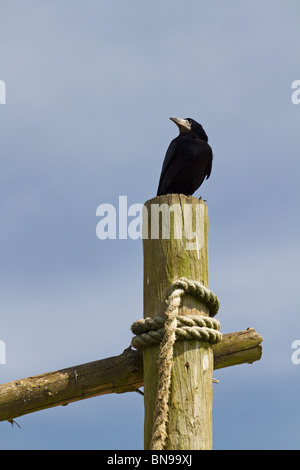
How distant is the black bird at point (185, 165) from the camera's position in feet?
24.3

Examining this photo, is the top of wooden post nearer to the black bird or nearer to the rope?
the rope

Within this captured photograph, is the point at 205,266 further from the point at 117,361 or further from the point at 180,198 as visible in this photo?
the point at 117,361

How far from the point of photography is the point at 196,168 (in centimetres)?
745

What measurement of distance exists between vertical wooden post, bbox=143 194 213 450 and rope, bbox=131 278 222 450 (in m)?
0.05

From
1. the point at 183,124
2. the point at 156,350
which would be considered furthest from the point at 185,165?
the point at 156,350

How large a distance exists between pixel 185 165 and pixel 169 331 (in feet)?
13.7

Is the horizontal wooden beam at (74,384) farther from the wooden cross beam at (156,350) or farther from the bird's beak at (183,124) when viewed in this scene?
the bird's beak at (183,124)

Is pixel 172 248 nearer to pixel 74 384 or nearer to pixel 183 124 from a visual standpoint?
pixel 74 384

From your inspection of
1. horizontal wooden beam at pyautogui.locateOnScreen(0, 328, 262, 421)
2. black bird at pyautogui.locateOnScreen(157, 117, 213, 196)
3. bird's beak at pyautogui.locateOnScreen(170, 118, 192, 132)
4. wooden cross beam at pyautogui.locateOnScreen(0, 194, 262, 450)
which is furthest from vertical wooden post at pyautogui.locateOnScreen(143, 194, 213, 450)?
bird's beak at pyautogui.locateOnScreen(170, 118, 192, 132)

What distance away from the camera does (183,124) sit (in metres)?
7.99

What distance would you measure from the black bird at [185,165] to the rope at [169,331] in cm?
380
